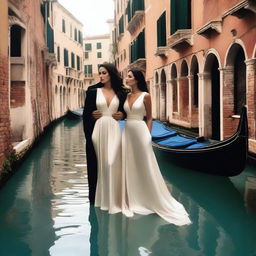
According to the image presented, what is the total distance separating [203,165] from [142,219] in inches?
98.4

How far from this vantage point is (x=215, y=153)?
561 cm

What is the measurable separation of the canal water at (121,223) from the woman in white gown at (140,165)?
0.17m

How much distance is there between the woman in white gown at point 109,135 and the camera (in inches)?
154

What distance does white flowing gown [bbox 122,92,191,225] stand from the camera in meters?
3.87

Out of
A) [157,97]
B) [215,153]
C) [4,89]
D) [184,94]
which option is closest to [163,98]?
[157,97]

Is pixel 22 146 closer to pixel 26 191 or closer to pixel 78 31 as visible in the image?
pixel 26 191

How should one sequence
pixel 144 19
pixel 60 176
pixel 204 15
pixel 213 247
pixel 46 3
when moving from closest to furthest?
pixel 213 247 → pixel 60 176 → pixel 204 15 → pixel 46 3 → pixel 144 19

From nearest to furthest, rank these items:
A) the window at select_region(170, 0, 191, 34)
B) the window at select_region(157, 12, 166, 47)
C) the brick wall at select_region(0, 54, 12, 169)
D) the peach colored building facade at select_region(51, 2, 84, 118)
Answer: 1. the brick wall at select_region(0, 54, 12, 169)
2. the window at select_region(170, 0, 191, 34)
3. the window at select_region(157, 12, 166, 47)
4. the peach colored building facade at select_region(51, 2, 84, 118)

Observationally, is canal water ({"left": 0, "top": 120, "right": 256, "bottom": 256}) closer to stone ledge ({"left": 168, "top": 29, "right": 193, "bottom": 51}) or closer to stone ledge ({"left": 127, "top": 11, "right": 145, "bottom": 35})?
stone ledge ({"left": 168, "top": 29, "right": 193, "bottom": 51})

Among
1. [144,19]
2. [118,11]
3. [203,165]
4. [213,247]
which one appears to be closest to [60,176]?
[203,165]

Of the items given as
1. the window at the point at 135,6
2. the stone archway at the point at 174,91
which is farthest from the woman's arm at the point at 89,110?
the window at the point at 135,6

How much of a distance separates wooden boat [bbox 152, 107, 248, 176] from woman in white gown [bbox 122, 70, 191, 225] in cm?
149

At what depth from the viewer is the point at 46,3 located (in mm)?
14398

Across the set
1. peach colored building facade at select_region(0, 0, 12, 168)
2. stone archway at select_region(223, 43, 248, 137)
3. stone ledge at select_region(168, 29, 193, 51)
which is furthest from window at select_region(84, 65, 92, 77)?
peach colored building facade at select_region(0, 0, 12, 168)
